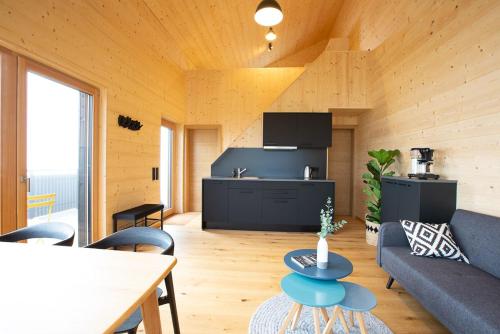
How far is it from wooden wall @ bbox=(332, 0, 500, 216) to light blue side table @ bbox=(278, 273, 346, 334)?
1.72 meters

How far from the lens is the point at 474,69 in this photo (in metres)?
2.19

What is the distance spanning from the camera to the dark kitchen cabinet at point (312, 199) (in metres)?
3.99

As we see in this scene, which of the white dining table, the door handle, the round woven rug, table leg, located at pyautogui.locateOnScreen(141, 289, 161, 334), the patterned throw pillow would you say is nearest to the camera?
the white dining table

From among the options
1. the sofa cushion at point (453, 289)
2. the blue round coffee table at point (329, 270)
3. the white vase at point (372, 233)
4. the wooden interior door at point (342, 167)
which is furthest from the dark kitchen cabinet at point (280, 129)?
the blue round coffee table at point (329, 270)

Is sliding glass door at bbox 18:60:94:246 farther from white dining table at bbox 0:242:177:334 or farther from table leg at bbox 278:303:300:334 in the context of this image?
table leg at bbox 278:303:300:334

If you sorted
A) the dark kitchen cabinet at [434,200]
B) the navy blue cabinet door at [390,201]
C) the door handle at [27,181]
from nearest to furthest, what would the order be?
1. the door handle at [27,181]
2. the dark kitchen cabinet at [434,200]
3. the navy blue cabinet door at [390,201]

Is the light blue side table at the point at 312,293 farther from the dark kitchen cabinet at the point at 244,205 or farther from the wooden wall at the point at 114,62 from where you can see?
the wooden wall at the point at 114,62

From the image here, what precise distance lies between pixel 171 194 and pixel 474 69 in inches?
214

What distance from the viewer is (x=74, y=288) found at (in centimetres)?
79

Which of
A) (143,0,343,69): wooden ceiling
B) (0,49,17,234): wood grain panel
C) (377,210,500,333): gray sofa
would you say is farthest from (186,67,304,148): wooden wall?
(377,210,500,333): gray sofa

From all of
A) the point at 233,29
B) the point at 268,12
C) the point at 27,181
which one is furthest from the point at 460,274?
the point at 233,29

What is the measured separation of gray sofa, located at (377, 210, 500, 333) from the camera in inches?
51.6

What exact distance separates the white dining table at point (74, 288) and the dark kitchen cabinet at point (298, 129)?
3.59 meters

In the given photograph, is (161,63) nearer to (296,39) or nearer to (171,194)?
(171,194)
